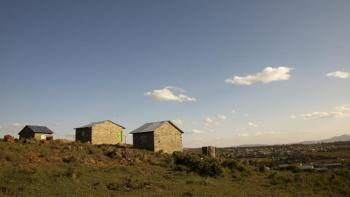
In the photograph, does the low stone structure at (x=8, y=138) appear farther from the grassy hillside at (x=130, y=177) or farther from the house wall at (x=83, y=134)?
the house wall at (x=83, y=134)

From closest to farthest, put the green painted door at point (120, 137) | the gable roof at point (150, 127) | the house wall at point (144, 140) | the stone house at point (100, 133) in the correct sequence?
the house wall at point (144, 140) < the gable roof at point (150, 127) < the stone house at point (100, 133) < the green painted door at point (120, 137)

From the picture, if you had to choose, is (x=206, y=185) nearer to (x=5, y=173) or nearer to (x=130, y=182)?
(x=130, y=182)

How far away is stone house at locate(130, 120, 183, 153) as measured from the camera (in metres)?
48.6

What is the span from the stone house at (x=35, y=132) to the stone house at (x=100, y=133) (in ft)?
16.9

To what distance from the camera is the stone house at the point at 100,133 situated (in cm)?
5117

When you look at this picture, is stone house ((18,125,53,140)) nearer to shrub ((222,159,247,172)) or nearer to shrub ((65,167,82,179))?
shrub ((65,167,82,179))

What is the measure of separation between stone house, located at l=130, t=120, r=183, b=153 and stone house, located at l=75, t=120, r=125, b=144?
3.65m

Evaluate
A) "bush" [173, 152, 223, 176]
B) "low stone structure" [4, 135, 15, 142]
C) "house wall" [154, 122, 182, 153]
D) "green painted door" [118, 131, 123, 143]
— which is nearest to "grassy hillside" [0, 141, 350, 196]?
"bush" [173, 152, 223, 176]

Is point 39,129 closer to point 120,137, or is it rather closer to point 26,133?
point 26,133

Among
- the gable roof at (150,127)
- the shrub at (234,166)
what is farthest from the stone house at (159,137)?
the shrub at (234,166)

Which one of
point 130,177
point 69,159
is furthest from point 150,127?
point 130,177

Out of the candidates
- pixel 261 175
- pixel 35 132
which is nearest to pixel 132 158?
pixel 261 175

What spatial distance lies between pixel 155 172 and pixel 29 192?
13.6 m

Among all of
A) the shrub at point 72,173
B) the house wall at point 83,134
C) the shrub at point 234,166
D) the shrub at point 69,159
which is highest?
the house wall at point 83,134
